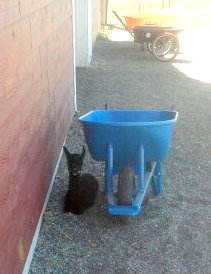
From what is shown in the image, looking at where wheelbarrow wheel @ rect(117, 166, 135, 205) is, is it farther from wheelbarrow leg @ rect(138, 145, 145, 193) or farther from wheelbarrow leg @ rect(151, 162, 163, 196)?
wheelbarrow leg @ rect(151, 162, 163, 196)

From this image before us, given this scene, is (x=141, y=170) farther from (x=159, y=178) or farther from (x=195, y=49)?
(x=195, y=49)

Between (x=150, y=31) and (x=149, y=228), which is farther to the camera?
(x=150, y=31)

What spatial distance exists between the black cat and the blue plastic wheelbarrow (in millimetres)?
187

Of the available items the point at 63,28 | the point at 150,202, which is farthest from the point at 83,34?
the point at 150,202

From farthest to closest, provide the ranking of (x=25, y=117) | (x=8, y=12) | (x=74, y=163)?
(x=74, y=163)
(x=25, y=117)
(x=8, y=12)

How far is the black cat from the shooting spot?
3506 mm

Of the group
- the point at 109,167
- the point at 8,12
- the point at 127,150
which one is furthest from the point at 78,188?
the point at 8,12

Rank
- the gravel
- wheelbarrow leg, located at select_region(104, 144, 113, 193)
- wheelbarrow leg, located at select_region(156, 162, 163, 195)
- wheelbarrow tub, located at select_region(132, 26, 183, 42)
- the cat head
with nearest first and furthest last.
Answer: the gravel < wheelbarrow leg, located at select_region(104, 144, 113, 193) < the cat head < wheelbarrow leg, located at select_region(156, 162, 163, 195) < wheelbarrow tub, located at select_region(132, 26, 183, 42)

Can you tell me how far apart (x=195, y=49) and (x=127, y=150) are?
923 cm

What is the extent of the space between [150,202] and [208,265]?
36.1 inches

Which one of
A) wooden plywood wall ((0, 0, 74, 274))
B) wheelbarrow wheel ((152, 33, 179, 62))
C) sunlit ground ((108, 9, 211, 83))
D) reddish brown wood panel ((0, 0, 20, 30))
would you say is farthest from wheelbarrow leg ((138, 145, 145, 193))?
wheelbarrow wheel ((152, 33, 179, 62))

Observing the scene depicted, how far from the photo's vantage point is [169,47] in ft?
34.4

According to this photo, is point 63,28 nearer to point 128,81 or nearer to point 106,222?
point 106,222

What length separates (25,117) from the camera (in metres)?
2.68
